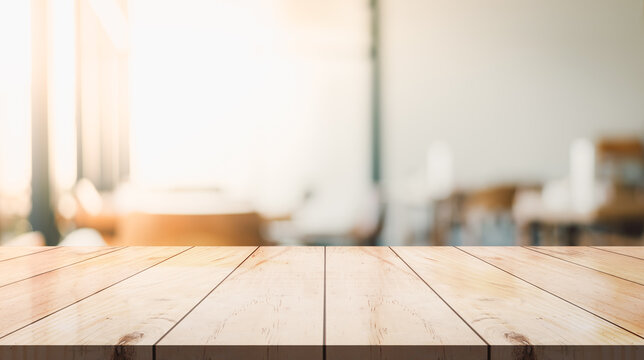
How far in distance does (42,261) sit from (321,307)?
0.56 m

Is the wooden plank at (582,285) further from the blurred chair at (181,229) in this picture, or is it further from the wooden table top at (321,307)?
the blurred chair at (181,229)

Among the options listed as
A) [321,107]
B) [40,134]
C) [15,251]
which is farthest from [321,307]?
[40,134]

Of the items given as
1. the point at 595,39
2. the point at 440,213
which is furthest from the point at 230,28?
the point at 595,39

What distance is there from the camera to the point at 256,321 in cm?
50

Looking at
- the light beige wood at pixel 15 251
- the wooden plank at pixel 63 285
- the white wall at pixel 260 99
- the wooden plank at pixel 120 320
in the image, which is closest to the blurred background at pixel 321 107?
the white wall at pixel 260 99

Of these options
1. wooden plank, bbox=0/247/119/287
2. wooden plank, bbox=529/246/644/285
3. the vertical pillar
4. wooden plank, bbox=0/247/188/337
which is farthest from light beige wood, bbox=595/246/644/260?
the vertical pillar

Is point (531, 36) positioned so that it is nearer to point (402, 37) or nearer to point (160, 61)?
point (402, 37)

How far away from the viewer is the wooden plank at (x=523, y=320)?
1.44 ft

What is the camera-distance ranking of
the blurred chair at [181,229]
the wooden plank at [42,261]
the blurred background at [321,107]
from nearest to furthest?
the wooden plank at [42,261] < the blurred chair at [181,229] < the blurred background at [321,107]

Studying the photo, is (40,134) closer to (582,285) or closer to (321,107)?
(321,107)

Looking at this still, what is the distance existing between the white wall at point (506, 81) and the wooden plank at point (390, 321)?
396 cm

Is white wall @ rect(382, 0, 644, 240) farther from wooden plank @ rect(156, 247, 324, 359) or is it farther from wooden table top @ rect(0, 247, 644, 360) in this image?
wooden plank @ rect(156, 247, 324, 359)
